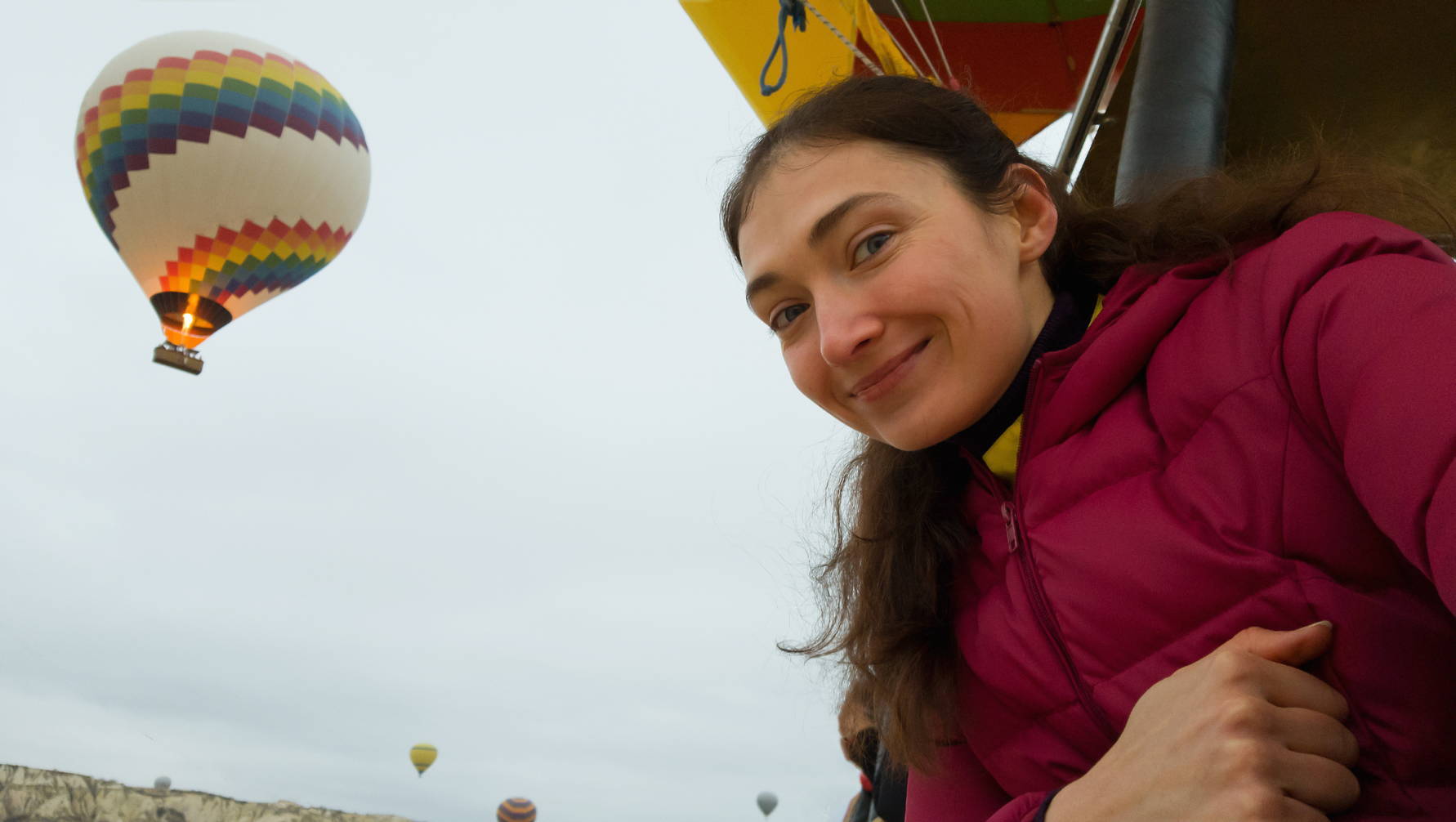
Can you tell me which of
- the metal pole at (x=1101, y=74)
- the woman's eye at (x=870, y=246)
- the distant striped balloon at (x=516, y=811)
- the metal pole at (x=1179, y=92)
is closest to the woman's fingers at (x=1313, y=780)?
the woman's eye at (x=870, y=246)

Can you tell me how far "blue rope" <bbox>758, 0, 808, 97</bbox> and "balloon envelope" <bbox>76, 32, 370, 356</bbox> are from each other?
1279 cm

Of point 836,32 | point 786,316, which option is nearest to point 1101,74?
point 836,32

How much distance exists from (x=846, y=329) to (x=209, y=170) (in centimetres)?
1520

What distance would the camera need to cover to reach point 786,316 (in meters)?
1.29

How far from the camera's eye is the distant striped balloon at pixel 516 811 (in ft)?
87.2

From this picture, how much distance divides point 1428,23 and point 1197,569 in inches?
129

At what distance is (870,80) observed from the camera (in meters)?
1.44

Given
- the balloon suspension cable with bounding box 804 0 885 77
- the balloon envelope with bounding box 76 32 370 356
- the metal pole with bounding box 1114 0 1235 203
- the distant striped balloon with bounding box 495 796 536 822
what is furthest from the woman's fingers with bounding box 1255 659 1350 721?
the distant striped balloon with bounding box 495 796 536 822

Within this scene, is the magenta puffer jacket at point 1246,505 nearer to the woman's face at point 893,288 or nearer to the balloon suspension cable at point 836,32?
the woman's face at point 893,288

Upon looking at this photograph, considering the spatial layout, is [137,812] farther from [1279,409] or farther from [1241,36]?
[1279,409]

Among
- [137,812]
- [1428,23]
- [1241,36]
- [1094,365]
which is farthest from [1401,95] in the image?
[137,812]

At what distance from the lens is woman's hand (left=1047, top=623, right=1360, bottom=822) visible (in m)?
0.81

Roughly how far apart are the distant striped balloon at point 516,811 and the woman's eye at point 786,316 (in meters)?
27.5

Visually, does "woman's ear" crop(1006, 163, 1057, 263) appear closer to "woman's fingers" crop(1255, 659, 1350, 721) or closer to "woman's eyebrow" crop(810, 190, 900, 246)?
"woman's eyebrow" crop(810, 190, 900, 246)
